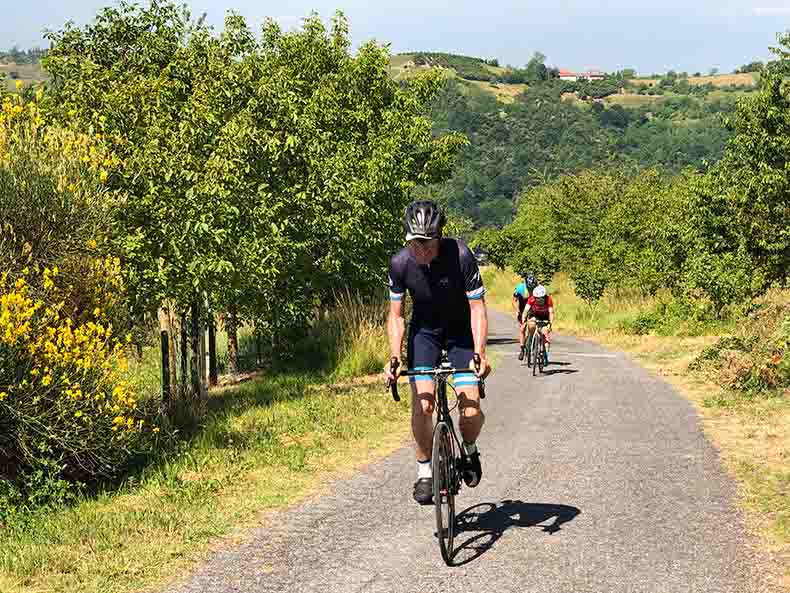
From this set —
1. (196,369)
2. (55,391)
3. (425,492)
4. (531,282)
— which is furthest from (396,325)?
(531,282)

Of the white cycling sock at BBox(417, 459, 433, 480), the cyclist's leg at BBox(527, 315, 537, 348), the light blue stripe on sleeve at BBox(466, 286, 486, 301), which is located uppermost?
the light blue stripe on sleeve at BBox(466, 286, 486, 301)

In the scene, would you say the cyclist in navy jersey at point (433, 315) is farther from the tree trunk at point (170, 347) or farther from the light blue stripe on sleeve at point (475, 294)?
the tree trunk at point (170, 347)

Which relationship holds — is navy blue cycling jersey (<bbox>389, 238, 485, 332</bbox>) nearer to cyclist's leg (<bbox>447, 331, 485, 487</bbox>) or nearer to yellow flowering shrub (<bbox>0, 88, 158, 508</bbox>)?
cyclist's leg (<bbox>447, 331, 485, 487</bbox>)

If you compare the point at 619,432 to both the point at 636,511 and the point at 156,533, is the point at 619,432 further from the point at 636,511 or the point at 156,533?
the point at 156,533

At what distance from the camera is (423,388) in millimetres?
6164

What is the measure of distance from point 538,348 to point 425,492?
12478 millimetres

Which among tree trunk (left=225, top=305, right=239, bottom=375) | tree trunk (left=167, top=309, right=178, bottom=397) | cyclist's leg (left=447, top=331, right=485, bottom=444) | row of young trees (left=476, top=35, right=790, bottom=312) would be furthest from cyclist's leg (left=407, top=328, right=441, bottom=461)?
row of young trees (left=476, top=35, right=790, bottom=312)

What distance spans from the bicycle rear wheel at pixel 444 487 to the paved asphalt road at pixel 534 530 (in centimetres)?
19

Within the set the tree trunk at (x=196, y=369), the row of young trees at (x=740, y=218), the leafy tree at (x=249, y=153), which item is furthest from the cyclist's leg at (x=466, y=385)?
the row of young trees at (x=740, y=218)

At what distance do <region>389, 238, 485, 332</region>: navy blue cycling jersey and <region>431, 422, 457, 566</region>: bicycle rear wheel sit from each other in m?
0.83

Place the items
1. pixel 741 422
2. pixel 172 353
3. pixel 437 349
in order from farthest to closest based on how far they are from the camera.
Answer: pixel 172 353, pixel 741 422, pixel 437 349

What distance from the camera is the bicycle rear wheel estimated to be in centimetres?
580

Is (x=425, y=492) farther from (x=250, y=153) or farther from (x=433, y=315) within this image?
(x=250, y=153)

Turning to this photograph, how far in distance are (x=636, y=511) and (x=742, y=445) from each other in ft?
12.3
